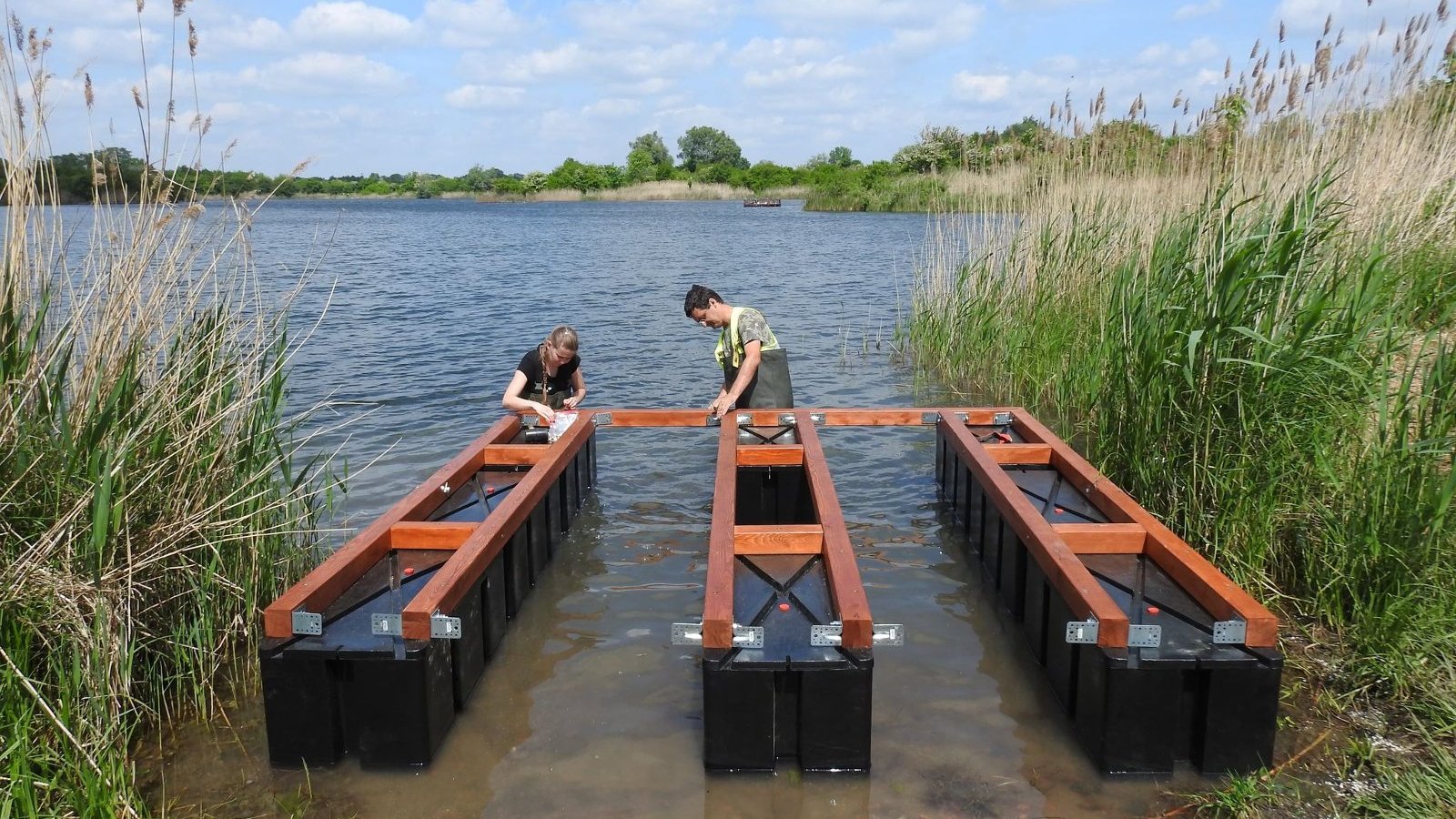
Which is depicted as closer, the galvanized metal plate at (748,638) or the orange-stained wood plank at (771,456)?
the galvanized metal plate at (748,638)

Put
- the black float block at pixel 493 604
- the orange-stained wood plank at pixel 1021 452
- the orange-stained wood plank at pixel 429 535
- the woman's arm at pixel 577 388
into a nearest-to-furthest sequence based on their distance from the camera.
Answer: the black float block at pixel 493 604, the orange-stained wood plank at pixel 429 535, the orange-stained wood plank at pixel 1021 452, the woman's arm at pixel 577 388

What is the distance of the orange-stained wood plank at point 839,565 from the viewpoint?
321cm

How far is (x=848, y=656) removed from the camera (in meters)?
3.20

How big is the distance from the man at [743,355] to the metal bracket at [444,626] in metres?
2.83

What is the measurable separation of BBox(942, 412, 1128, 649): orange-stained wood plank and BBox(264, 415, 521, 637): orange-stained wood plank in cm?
263

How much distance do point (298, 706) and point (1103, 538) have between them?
3.08m

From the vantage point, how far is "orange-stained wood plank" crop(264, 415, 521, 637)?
10.8 ft

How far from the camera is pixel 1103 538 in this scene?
4.07 m

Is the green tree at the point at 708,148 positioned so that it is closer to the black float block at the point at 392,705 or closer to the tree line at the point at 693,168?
the tree line at the point at 693,168

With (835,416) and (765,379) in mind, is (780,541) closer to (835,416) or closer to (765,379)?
(835,416)

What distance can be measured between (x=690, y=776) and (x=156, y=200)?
270cm

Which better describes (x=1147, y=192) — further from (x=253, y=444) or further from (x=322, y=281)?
(x=322, y=281)

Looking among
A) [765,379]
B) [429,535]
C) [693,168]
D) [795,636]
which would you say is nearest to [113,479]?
[429,535]

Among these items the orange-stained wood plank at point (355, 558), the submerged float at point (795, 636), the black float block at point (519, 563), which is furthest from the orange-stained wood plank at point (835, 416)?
the submerged float at point (795, 636)
